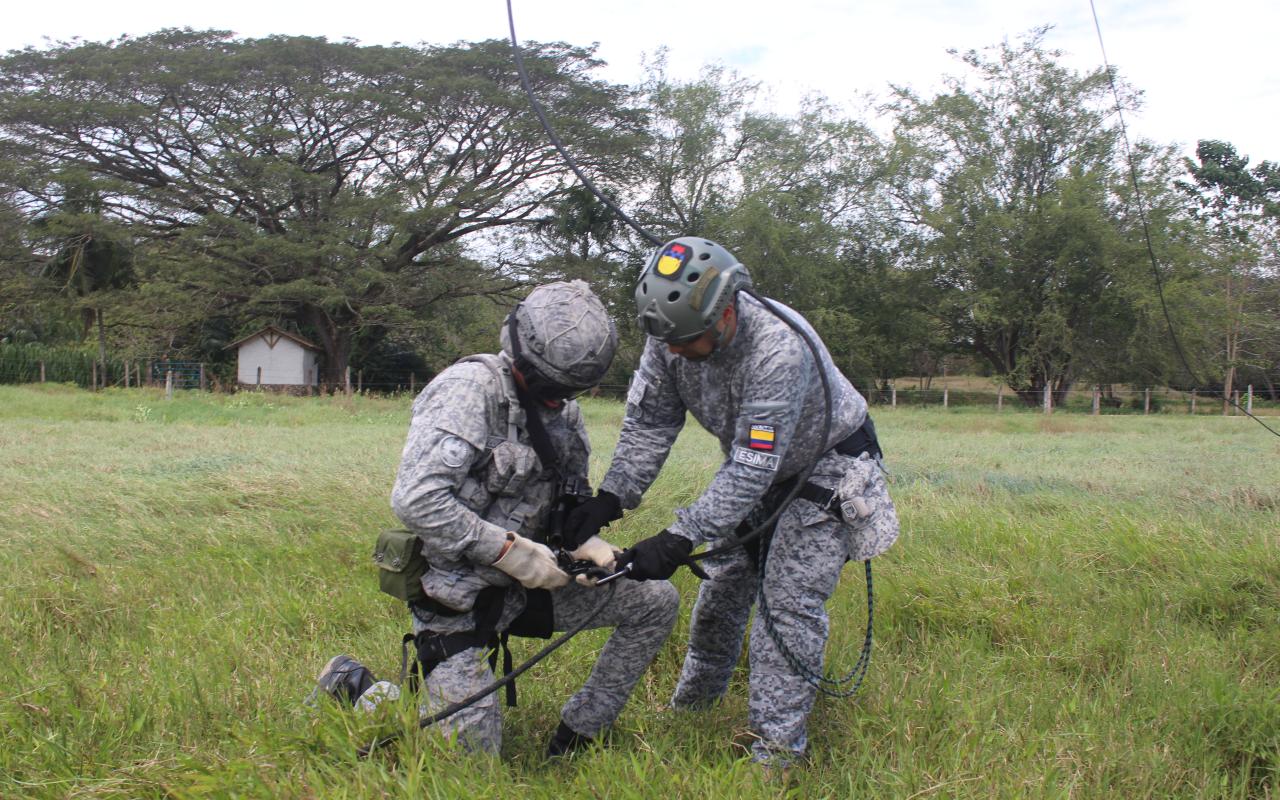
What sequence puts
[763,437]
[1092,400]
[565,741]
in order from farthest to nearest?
[1092,400]
[565,741]
[763,437]

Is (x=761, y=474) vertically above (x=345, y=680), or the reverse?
(x=761, y=474)

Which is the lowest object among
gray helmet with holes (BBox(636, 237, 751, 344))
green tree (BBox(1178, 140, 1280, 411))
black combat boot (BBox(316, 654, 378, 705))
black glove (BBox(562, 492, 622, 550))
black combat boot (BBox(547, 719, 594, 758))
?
black combat boot (BBox(547, 719, 594, 758))

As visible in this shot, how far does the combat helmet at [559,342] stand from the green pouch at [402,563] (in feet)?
2.16

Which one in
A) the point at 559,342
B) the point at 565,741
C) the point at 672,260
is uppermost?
the point at 672,260

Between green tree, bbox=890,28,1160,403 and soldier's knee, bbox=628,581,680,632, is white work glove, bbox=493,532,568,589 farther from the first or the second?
green tree, bbox=890,28,1160,403

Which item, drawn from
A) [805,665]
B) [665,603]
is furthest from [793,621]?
[665,603]

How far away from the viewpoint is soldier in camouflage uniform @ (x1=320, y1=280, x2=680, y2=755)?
299cm

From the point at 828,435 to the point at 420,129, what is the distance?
1351 inches

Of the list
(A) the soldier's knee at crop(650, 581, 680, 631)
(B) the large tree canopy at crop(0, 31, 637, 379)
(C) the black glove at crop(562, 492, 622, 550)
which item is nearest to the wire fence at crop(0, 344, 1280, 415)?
(B) the large tree canopy at crop(0, 31, 637, 379)

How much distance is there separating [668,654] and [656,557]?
1527mm

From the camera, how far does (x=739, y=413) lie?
11.1ft

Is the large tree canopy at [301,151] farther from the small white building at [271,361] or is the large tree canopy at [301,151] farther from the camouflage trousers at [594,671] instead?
the camouflage trousers at [594,671]

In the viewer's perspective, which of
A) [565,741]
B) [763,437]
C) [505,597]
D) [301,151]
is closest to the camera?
[763,437]

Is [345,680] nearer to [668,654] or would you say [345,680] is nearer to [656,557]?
[656,557]
